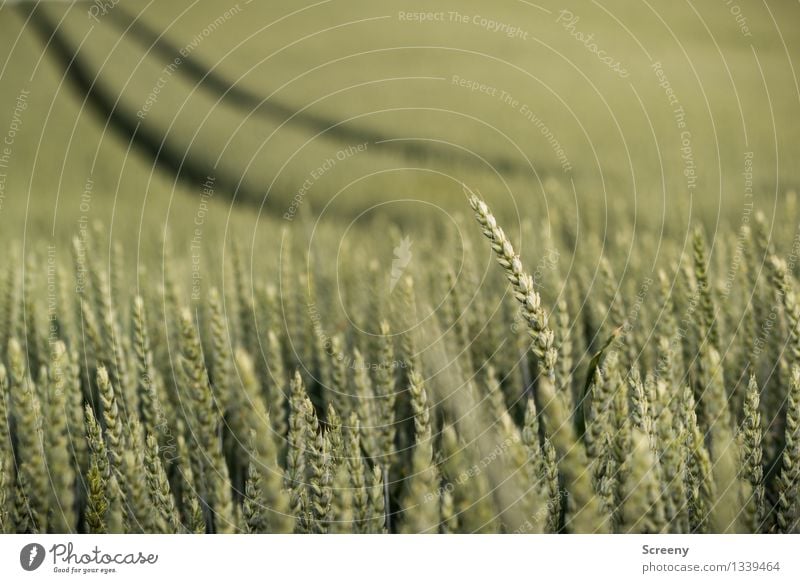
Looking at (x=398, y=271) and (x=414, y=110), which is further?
(x=414, y=110)

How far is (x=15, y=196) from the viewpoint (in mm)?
1258

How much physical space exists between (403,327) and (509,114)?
0.69 metres

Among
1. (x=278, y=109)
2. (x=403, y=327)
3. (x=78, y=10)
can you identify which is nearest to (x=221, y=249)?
(x=278, y=109)

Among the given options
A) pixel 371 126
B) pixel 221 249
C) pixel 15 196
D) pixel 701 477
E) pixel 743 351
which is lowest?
pixel 701 477
